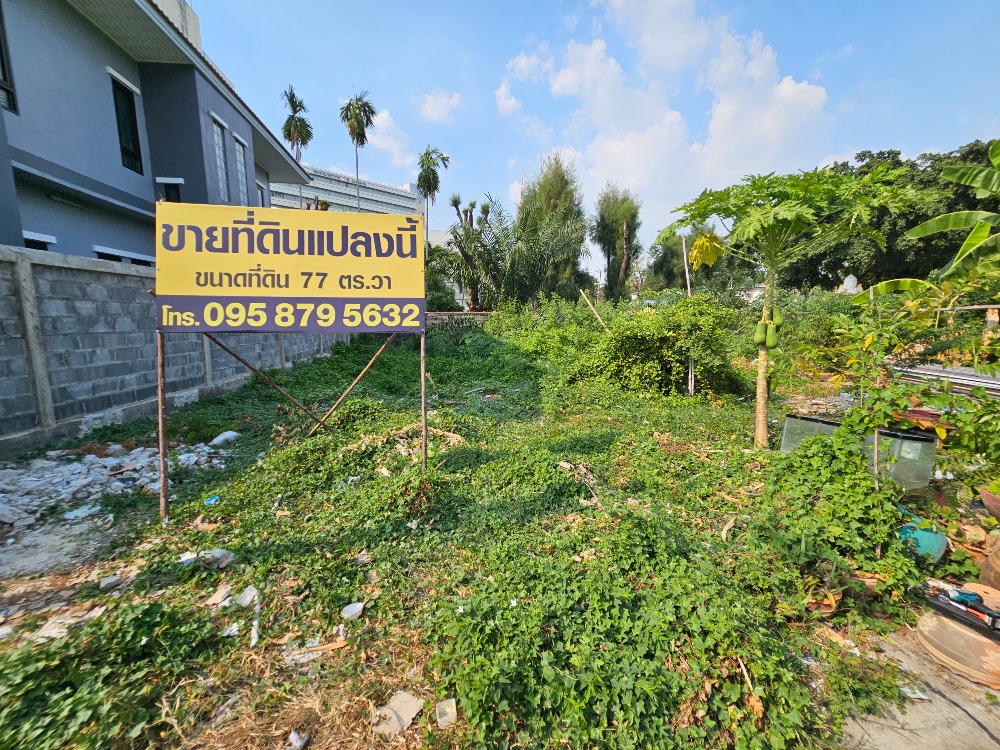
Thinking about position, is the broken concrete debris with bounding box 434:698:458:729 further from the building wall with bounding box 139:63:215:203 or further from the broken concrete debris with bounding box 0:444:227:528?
the building wall with bounding box 139:63:215:203

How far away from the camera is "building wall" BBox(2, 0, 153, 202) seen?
748cm

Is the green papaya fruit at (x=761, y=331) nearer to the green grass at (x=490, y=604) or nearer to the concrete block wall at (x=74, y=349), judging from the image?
the green grass at (x=490, y=604)

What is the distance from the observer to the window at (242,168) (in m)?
12.7

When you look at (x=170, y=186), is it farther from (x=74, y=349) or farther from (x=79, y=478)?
(x=79, y=478)

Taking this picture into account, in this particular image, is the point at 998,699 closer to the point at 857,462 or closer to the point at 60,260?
the point at 857,462

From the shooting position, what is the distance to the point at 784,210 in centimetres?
436

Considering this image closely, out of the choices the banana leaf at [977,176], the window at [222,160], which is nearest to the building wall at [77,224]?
the window at [222,160]

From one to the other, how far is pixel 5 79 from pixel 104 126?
2.08 meters

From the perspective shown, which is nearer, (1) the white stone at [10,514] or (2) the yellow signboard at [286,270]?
(1) the white stone at [10,514]

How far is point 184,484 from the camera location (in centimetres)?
452

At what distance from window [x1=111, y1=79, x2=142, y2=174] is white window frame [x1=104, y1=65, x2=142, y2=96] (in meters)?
0.08

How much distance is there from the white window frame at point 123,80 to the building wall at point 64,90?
0.33 feet

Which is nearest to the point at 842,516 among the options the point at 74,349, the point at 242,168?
the point at 74,349

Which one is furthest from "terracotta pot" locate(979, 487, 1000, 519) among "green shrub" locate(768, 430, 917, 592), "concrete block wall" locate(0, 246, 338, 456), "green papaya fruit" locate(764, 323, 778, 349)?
"concrete block wall" locate(0, 246, 338, 456)
